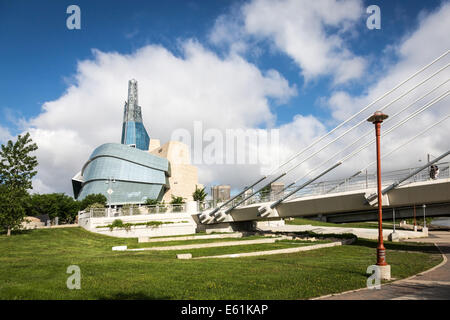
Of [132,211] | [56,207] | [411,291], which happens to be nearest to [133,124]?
[56,207]

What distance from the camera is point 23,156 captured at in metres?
27.9

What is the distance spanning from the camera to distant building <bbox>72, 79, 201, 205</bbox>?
81.2 metres

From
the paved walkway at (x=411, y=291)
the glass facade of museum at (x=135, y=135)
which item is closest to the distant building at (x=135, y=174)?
the glass facade of museum at (x=135, y=135)

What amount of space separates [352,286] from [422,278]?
12.9 feet

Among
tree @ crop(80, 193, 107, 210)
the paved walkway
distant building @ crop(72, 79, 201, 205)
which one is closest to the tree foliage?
tree @ crop(80, 193, 107, 210)

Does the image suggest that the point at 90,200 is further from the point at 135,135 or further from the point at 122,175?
the point at 135,135

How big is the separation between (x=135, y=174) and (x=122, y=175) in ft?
11.7

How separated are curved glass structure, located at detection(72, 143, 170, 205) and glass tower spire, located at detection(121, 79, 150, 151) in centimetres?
3741

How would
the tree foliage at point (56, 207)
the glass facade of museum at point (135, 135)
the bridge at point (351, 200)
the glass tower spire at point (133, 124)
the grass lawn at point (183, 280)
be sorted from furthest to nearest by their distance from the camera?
the glass tower spire at point (133, 124)
the glass facade of museum at point (135, 135)
the tree foliage at point (56, 207)
the bridge at point (351, 200)
the grass lawn at point (183, 280)

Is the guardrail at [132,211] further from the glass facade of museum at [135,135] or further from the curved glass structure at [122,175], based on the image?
the glass facade of museum at [135,135]

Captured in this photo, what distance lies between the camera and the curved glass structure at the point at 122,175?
80938 mm

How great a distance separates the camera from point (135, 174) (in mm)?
84188
